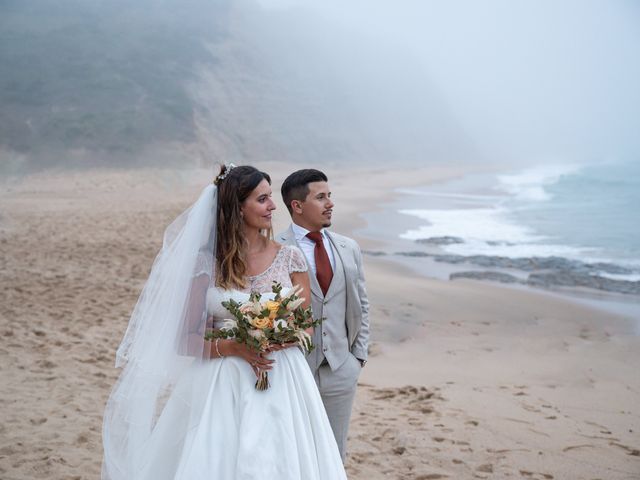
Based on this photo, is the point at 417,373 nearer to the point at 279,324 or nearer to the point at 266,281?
the point at 266,281

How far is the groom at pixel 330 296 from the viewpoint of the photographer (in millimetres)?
3451

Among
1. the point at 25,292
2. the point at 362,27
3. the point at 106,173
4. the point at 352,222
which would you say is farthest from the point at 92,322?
the point at 362,27

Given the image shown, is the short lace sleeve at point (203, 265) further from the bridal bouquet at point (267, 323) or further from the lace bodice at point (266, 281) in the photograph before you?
the bridal bouquet at point (267, 323)

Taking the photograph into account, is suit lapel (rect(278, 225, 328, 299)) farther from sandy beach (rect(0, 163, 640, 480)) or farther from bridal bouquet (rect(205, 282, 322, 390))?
sandy beach (rect(0, 163, 640, 480))

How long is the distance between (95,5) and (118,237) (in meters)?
58.2

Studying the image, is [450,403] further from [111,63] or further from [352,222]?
[111,63]

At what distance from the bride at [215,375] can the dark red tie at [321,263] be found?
0.31m

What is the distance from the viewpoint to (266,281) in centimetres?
304

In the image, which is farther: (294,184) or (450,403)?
(450,403)

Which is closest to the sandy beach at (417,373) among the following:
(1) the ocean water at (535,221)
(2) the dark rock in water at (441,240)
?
(2) the dark rock in water at (441,240)

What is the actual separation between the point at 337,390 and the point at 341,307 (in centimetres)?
44

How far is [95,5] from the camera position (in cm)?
6481

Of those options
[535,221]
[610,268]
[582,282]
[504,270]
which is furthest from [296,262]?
[535,221]

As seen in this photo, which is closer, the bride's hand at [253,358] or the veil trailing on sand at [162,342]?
the bride's hand at [253,358]
